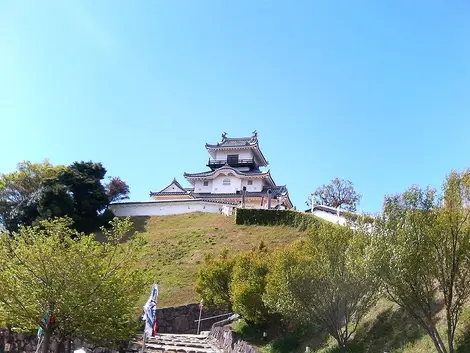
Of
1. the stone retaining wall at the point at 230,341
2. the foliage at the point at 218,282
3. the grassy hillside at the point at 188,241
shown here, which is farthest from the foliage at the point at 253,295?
the grassy hillside at the point at 188,241

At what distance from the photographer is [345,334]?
12.4 metres

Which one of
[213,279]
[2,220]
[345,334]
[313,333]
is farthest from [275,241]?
[2,220]

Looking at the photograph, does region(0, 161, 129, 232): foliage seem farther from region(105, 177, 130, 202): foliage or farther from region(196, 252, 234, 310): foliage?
region(196, 252, 234, 310): foliage

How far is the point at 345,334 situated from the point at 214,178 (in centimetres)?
4236

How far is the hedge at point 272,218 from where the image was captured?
3478 cm

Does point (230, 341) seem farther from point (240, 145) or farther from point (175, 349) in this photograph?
point (240, 145)

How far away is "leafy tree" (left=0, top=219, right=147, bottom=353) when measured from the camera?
10.4 meters

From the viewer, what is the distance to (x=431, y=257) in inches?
369

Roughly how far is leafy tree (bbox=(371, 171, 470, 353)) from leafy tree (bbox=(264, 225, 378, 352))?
177 centimetres

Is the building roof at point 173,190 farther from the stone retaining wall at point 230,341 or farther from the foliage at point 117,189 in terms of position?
the stone retaining wall at point 230,341

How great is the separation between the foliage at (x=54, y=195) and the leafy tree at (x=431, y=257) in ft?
114

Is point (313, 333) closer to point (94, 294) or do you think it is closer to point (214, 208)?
point (94, 294)

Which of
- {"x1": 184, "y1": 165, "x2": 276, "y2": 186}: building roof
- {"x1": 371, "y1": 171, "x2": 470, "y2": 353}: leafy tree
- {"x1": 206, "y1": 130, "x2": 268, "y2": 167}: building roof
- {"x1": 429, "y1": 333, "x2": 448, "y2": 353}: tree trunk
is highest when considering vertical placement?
{"x1": 206, "y1": 130, "x2": 268, "y2": 167}: building roof

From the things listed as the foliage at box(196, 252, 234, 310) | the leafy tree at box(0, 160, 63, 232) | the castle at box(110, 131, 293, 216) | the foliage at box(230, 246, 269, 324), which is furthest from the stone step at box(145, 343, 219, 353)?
the leafy tree at box(0, 160, 63, 232)
